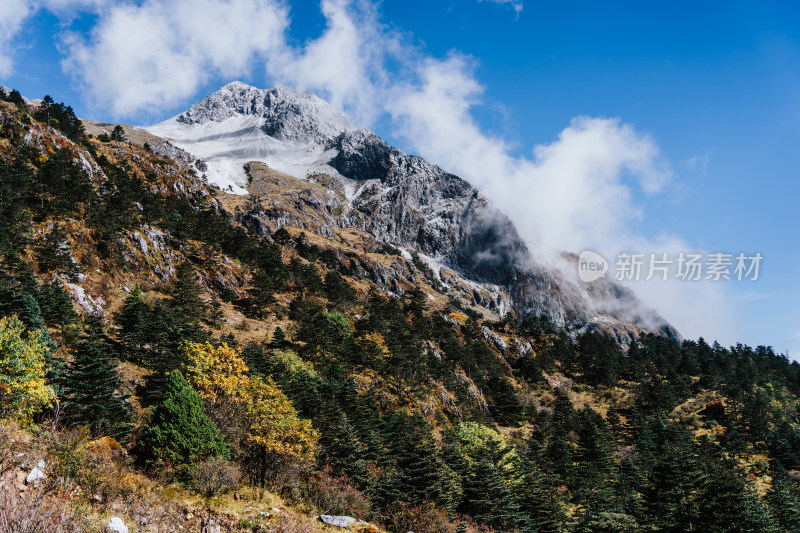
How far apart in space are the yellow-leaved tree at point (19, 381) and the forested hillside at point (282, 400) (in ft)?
0.54

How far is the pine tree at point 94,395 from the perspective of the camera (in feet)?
102

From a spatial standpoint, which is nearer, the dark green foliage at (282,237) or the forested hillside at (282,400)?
the forested hillside at (282,400)

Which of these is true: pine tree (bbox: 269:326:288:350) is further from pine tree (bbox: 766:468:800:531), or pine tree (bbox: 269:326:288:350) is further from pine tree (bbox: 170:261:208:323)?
pine tree (bbox: 766:468:800:531)

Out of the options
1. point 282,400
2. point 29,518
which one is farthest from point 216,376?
point 29,518

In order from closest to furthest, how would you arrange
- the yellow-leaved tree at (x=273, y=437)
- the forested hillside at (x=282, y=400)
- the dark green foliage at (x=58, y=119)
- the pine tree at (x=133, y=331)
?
the forested hillside at (x=282, y=400) → the yellow-leaved tree at (x=273, y=437) → the pine tree at (x=133, y=331) → the dark green foliage at (x=58, y=119)

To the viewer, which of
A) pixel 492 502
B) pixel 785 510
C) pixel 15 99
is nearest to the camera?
pixel 492 502

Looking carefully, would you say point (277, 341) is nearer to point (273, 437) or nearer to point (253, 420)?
point (253, 420)

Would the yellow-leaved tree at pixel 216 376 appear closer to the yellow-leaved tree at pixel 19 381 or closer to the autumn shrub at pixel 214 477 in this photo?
the yellow-leaved tree at pixel 19 381

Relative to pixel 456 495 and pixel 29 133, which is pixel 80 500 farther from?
pixel 29 133

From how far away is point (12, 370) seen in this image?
22.8 m

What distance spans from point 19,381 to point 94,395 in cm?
1445

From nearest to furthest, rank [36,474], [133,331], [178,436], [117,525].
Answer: [117,525], [36,474], [178,436], [133,331]

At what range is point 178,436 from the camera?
22.0 meters

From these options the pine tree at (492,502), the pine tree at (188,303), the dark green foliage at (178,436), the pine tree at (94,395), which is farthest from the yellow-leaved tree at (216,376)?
the pine tree at (188,303)
